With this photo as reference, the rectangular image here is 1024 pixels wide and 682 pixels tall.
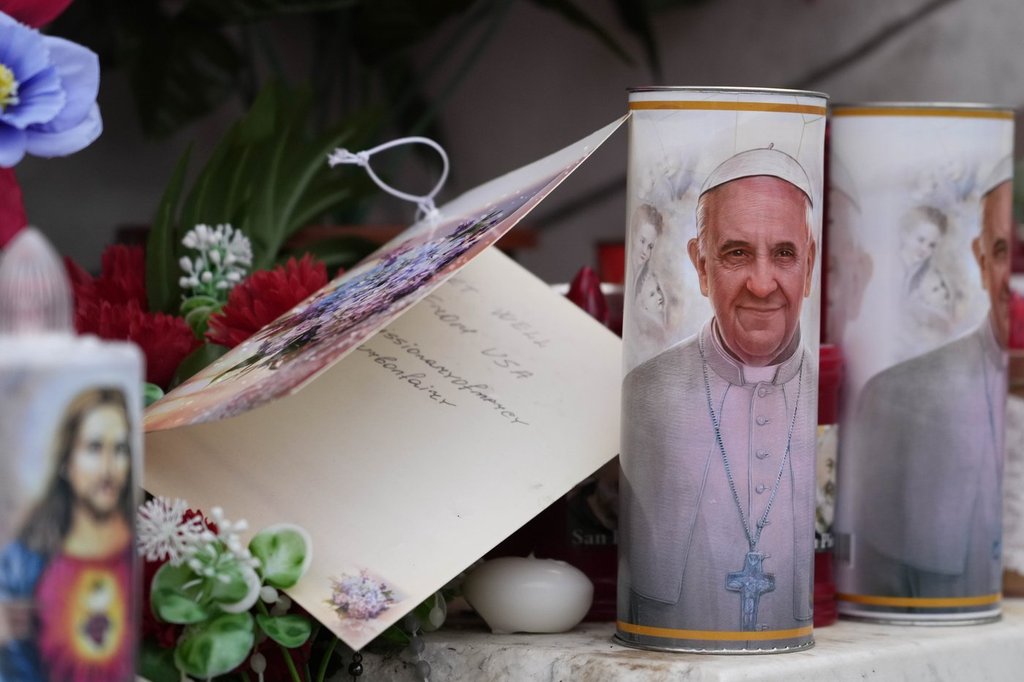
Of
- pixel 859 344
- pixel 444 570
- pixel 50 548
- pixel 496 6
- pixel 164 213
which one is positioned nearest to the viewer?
pixel 50 548

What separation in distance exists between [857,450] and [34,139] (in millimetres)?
343

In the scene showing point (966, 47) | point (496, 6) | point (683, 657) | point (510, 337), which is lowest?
point (683, 657)

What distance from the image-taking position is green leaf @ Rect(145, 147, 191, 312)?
2.16ft

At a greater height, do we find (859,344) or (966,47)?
(966,47)

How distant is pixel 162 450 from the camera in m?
0.49

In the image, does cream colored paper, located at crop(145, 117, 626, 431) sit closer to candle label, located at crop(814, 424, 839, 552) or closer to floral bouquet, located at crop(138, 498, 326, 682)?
floral bouquet, located at crop(138, 498, 326, 682)

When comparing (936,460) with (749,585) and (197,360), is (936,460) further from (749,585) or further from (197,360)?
(197,360)

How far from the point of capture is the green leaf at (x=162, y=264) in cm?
66

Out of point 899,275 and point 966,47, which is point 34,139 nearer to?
point 899,275

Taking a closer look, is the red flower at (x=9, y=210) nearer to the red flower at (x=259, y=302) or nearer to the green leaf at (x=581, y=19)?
→ the red flower at (x=259, y=302)

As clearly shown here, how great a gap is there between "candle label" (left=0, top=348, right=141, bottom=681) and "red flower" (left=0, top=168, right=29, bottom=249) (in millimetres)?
237

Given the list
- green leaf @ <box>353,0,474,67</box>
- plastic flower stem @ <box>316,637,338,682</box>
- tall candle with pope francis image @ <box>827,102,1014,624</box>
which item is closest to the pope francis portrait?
tall candle with pope francis image @ <box>827,102,1014,624</box>

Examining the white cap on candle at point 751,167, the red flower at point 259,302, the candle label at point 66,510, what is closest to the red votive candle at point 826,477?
the white cap on candle at point 751,167

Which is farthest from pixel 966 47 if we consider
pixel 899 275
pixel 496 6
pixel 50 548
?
pixel 50 548
